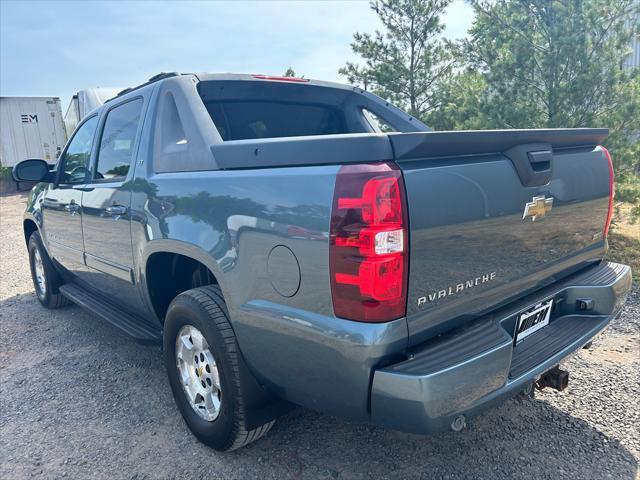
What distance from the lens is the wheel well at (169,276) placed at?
2.92 m

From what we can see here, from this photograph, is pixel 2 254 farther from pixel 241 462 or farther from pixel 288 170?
pixel 288 170

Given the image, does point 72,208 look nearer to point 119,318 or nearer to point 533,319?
point 119,318

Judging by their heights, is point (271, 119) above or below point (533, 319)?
above

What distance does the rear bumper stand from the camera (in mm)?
1737

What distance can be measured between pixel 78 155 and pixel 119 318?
1567mm

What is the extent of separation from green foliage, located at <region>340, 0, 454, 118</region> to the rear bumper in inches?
304

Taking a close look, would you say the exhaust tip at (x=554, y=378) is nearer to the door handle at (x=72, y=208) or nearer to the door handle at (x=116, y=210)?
the door handle at (x=116, y=210)

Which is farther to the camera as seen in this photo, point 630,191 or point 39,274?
point 630,191

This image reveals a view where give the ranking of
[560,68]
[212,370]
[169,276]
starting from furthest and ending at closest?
[560,68]
[169,276]
[212,370]

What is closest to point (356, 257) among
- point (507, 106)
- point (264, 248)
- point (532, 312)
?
point (264, 248)

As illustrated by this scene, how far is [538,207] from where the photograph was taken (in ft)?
7.35

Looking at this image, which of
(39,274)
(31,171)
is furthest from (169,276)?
(39,274)

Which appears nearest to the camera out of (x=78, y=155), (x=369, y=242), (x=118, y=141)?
(x=369, y=242)

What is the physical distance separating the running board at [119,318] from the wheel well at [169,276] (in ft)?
0.47
